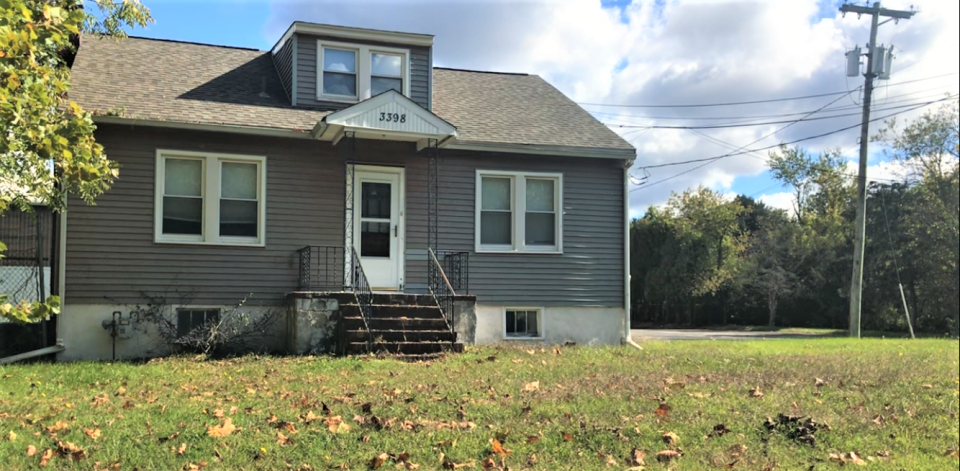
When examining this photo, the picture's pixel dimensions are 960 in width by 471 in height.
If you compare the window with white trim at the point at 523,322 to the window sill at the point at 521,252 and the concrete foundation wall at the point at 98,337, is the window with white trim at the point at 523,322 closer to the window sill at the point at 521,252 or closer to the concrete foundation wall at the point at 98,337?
the window sill at the point at 521,252

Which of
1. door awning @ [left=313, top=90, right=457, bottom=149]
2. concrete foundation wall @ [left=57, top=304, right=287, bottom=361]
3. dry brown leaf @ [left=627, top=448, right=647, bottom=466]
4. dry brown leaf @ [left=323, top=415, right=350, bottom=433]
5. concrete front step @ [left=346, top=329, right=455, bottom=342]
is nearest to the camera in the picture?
dry brown leaf @ [left=627, top=448, right=647, bottom=466]

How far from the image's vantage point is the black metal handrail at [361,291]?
10.8 m

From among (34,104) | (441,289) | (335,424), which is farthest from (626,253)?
(34,104)

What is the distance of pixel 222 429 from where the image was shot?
18.0 ft

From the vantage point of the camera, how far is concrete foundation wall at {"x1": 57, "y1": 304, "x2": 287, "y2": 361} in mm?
11148

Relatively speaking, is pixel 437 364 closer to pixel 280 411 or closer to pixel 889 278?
pixel 280 411

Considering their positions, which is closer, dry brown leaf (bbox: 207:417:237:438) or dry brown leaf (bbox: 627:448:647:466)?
dry brown leaf (bbox: 627:448:647:466)

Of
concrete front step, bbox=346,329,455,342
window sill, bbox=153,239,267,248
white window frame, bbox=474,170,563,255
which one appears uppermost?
white window frame, bbox=474,170,563,255

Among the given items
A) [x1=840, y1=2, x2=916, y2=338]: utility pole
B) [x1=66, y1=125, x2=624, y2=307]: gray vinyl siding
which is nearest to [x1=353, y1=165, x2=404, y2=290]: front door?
[x1=66, y1=125, x2=624, y2=307]: gray vinyl siding

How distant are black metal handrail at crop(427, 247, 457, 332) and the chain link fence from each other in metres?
5.76

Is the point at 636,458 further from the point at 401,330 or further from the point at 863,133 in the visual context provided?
the point at 863,133

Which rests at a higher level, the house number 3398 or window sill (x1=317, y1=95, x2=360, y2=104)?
window sill (x1=317, y1=95, x2=360, y2=104)

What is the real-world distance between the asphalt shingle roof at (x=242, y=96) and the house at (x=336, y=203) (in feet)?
0.16

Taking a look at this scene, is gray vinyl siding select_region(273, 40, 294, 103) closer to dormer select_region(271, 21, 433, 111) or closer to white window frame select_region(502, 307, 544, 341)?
dormer select_region(271, 21, 433, 111)
